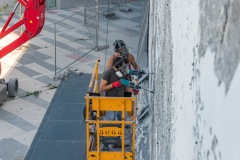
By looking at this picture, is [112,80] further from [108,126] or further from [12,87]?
[12,87]

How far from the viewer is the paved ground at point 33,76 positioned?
10.7 metres

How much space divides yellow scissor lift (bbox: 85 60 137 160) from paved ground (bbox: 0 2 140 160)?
2.60 meters

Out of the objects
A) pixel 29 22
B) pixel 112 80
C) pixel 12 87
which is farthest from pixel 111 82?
pixel 12 87

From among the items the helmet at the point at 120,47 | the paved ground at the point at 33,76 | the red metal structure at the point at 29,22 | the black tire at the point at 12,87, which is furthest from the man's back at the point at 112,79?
the black tire at the point at 12,87

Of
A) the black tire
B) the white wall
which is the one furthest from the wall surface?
the black tire

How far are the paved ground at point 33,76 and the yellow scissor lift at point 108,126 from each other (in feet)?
8.53

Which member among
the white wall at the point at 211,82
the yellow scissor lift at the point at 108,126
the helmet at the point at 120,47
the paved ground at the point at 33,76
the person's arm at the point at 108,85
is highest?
the white wall at the point at 211,82

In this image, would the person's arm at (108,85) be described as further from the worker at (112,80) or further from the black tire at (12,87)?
the black tire at (12,87)

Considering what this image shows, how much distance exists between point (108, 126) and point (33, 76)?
6.82 m

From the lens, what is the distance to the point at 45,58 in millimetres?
15414

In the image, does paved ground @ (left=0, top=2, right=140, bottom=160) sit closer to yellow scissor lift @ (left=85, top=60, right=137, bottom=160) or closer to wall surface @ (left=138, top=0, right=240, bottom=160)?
yellow scissor lift @ (left=85, top=60, right=137, bottom=160)

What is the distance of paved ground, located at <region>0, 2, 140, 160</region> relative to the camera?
423 inches

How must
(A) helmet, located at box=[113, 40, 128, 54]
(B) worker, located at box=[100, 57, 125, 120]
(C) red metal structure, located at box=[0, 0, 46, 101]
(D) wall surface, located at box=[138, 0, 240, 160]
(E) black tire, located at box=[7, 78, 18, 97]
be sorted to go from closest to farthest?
(D) wall surface, located at box=[138, 0, 240, 160]
(B) worker, located at box=[100, 57, 125, 120]
(A) helmet, located at box=[113, 40, 128, 54]
(C) red metal structure, located at box=[0, 0, 46, 101]
(E) black tire, located at box=[7, 78, 18, 97]

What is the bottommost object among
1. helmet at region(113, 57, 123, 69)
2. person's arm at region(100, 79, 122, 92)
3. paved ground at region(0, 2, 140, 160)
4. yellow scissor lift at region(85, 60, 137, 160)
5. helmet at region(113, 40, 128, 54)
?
paved ground at region(0, 2, 140, 160)
